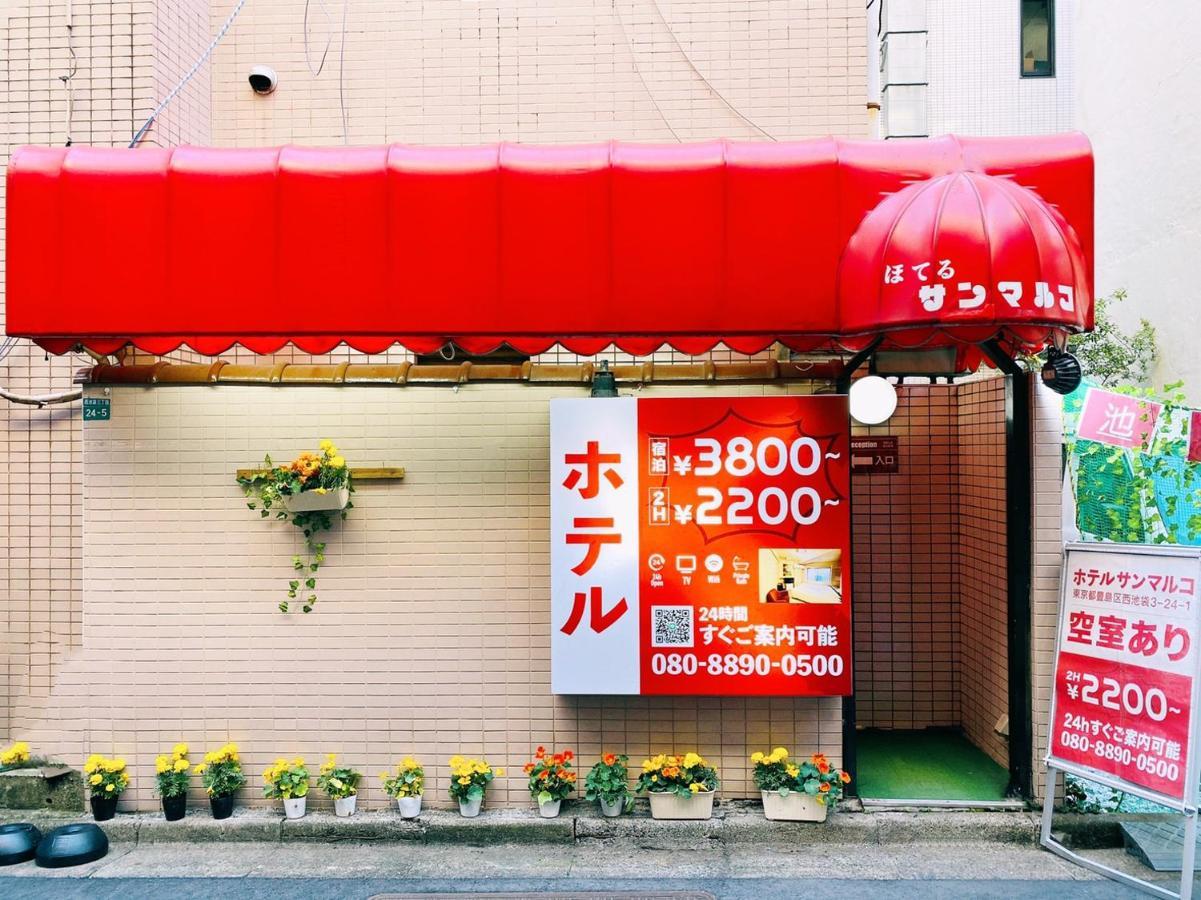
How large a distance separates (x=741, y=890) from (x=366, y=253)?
4896 millimetres

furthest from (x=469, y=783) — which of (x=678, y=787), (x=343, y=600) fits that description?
(x=343, y=600)

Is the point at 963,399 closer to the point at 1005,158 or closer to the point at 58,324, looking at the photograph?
the point at 1005,158

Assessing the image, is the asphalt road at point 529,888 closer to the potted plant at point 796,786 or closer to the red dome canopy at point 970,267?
the potted plant at point 796,786

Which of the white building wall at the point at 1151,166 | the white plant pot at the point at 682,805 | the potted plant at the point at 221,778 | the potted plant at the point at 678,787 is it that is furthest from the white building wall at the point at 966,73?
the potted plant at the point at 221,778

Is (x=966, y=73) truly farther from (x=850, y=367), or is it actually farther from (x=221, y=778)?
(x=221, y=778)

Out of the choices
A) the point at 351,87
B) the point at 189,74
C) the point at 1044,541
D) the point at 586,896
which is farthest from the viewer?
the point at 351,87

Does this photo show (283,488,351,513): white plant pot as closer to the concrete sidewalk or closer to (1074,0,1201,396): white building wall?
the concrete sidewalk

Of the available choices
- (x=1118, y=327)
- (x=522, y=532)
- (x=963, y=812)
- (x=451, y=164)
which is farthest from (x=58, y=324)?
(x=1118, y=327)

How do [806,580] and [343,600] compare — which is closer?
[806,580]

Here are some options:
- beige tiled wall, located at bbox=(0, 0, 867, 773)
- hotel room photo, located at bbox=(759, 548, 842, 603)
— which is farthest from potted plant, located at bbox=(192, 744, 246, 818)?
hotel room photo, located at bbox=(759, 548, 842, 603)

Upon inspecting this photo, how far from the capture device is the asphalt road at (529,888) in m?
5.29

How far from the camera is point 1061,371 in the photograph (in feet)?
18.9

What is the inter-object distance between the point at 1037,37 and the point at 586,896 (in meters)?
16.6

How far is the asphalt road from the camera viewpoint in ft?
17.4
